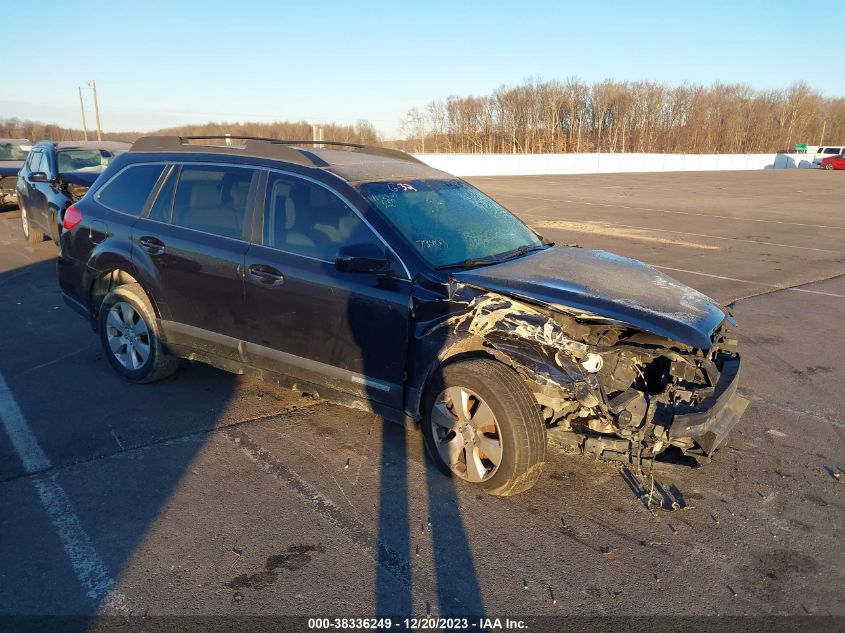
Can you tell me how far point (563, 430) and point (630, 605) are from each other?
1.01 meters

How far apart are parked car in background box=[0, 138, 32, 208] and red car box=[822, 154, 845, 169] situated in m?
63.2

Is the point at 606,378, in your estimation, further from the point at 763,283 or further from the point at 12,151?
the point at 12,151

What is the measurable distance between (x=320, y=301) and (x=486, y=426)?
1.31 metres

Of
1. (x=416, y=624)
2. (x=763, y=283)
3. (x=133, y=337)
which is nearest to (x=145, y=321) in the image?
(x=133, y=337)

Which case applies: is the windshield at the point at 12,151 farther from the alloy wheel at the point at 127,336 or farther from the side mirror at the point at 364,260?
the side mirror at the point at 364,260

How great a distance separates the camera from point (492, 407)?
3580mm

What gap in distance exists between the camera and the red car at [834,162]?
58125 millimetres

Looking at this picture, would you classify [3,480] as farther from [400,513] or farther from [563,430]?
[563,430]

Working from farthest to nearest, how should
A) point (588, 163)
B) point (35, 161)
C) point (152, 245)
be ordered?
point (588, 163)
point (35, 161)
point (152, 245)

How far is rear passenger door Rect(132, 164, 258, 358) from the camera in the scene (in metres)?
4.55

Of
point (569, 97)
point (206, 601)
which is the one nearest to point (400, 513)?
point (206, 601)

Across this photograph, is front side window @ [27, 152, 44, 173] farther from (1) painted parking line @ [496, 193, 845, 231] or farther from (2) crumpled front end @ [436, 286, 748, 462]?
(1) painted parking line @ [496, 193, 845, 231]

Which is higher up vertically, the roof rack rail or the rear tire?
the roof rack rail

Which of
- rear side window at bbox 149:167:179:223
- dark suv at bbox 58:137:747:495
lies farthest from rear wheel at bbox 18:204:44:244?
rear side window at bbox 149:167:179:223
